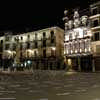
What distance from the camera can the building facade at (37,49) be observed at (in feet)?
136

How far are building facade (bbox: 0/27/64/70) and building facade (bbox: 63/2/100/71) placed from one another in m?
3.84

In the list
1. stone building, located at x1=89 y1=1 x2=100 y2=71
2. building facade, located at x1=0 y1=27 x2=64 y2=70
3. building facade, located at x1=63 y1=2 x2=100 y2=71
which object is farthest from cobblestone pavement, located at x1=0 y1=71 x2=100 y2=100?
building facade, located at x1=0 y1=27 x2=64 y2=70

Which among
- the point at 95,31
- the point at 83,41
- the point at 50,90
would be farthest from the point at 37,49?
the point at 50,90

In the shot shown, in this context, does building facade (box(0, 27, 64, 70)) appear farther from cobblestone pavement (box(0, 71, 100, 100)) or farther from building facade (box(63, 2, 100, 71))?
cobblestone pavement (box(0, 71, 100, 100))

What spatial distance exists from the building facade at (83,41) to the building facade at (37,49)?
384 cm

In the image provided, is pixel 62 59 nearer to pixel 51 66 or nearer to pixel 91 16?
pixel 51 66

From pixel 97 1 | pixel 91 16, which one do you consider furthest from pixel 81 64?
pixel 97 1

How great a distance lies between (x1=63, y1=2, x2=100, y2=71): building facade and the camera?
32719 mm

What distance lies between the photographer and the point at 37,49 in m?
44.2

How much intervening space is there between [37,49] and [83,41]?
Answer: 49.8 ft

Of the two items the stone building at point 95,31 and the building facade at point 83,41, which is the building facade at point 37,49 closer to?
the building facade at point 83,41

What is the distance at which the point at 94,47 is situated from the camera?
32500 millimetres

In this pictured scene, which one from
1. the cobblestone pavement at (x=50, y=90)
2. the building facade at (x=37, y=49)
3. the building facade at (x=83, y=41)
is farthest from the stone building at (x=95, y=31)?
the cobblestone pavement at (x=50, y=90)

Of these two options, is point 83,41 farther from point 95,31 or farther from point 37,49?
point 37,49
